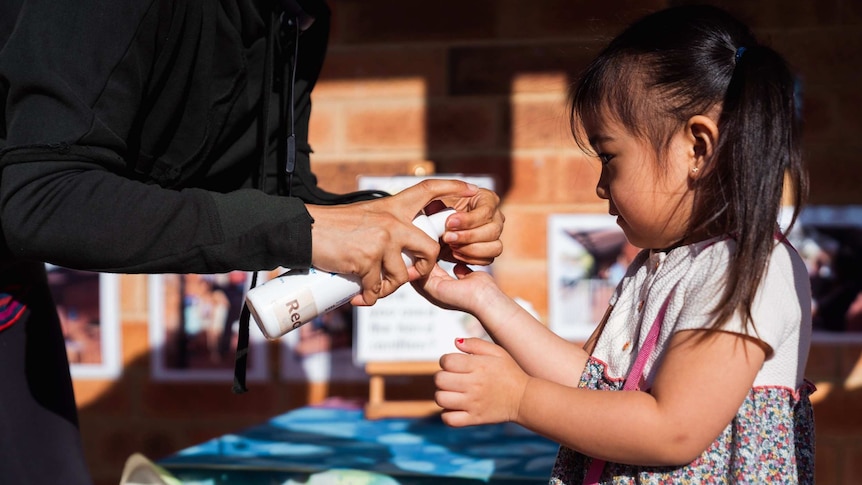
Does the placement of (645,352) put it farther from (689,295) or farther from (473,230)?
(473,230)

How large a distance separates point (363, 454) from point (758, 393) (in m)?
0.95

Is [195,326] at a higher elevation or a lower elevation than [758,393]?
lower

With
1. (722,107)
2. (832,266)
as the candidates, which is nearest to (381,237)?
(722,107)

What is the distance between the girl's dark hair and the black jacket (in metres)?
0.48

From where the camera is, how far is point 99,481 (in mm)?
2848

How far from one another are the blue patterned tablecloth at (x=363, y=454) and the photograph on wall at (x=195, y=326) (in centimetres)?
53

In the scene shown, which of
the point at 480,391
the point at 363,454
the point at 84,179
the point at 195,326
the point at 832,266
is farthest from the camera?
the point at 195,326

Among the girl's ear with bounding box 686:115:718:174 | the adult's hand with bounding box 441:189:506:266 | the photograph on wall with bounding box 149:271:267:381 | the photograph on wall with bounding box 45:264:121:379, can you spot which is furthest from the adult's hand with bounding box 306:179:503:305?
the photograph on wall with bounding box 45:264:121:379

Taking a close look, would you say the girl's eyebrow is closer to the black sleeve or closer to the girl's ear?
the girl's ear

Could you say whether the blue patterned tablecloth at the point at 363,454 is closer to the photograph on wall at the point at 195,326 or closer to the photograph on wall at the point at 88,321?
the photograph on wall at the point at 195,326

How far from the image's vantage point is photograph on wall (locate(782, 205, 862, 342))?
8.28 ft

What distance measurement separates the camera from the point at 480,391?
A: 1.17 meters

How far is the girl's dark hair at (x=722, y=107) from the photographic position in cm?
109

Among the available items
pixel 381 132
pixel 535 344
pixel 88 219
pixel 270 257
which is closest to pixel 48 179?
pixel 88 219
